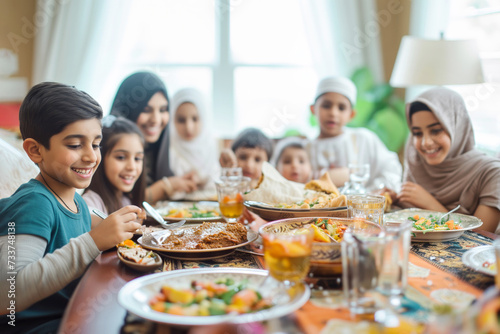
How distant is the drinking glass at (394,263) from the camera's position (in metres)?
0.89

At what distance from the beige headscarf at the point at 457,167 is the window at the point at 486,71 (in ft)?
3.74

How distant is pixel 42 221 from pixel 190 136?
8.03 feet

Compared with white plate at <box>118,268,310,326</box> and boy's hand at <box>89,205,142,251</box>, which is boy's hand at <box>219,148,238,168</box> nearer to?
boy's hand at <box>89,205,142,251</box>

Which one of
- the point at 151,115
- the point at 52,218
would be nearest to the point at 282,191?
the point at 52,218

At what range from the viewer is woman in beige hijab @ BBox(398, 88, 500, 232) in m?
2.12

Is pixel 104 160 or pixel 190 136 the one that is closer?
pixel 104 160

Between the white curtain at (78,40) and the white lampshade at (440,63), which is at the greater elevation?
the white curtain at (78,40)

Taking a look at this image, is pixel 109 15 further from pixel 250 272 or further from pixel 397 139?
pixel 250 272

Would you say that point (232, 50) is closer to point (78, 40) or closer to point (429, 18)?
point (78, 40)

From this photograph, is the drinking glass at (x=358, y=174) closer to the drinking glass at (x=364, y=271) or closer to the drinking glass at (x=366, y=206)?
the drinking glass at (x=366, y=206)

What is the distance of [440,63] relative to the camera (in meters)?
3.18

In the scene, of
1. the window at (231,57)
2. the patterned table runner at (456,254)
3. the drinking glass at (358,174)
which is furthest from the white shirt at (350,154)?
the patterned table runner at (456,254)

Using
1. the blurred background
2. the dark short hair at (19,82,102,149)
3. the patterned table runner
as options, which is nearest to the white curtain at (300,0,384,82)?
the blurred background

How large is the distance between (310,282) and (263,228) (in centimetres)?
27
